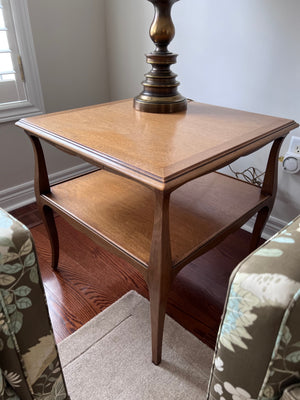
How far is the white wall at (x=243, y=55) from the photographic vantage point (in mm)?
1104

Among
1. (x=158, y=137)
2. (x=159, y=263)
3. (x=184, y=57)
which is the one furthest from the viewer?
(x=184, y=57)

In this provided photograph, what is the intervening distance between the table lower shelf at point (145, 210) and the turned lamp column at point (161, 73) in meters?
0.28

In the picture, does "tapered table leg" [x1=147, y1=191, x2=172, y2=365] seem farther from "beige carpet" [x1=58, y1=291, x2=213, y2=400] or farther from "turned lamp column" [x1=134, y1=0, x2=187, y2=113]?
"turned lamp column" [x1=134, y1=0, x2=187, y2=113]

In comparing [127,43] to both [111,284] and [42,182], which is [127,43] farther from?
[111,284]

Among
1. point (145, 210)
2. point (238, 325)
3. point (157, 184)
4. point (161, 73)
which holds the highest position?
point (161, 73)

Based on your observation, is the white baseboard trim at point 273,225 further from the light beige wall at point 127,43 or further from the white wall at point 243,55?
the light beige wall at point 127,43

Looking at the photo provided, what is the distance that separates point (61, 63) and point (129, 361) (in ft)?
4.51

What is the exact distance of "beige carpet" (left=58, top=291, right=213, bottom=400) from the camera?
2.80 ft

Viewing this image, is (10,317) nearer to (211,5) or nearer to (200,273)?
(200,273)

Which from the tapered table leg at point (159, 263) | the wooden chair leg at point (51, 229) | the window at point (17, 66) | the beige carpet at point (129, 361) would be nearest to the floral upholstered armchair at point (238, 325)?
the tapered table leg at point (159, 263)

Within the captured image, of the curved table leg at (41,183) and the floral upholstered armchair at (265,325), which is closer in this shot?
the floral upholstered armchair at (265,325)

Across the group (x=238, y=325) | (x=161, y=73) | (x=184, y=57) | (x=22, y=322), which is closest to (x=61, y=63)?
(x=184, y=57)

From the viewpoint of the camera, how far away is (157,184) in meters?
0.61

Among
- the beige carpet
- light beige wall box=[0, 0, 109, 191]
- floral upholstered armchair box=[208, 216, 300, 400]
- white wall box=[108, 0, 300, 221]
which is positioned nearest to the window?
light beige wall box=[0, 0, 109, 191]
